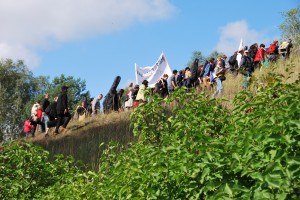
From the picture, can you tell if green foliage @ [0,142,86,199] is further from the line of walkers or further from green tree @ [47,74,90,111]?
green tree @ [47,74,90,111]

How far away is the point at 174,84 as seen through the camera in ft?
60.4

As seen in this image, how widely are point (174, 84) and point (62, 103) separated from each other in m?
4.05

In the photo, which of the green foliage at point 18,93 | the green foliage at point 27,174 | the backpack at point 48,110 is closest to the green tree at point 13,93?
the green foliage at point 18,93

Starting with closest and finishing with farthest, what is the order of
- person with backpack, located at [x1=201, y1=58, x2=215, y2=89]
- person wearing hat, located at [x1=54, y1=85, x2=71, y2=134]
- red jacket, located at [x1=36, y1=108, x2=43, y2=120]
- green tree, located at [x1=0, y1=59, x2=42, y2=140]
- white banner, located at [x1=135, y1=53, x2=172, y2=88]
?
person wearing hat, located at [x1=54, y1=85, x2=71, y2=134]
person with backpack, located at [x1=201, y1=58, x2=215, y2=89]
red jacket, located at [x1=36, y1=108, x2=43, y2=120]
white banner, located at [x1=135, y1=53, x2=172, y2=88]
green tree, located at [x1=0, y1=59, x2=42, y2=140]

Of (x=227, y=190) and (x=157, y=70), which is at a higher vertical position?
(x=157, y=70)

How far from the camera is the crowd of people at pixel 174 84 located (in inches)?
669

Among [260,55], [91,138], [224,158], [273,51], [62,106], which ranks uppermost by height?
[273,51]

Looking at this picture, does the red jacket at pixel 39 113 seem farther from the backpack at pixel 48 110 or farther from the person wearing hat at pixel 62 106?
the person wearing hat at pixel 62 106

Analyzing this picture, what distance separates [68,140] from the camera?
16.5m

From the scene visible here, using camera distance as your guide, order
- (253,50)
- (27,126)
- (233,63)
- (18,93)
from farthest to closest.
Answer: (18,93), (27,126), (253,50), (233,63)

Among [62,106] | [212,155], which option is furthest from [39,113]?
[212,155]

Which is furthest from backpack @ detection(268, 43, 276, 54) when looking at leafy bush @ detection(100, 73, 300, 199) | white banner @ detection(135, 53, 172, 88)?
leafy bush @ detection(100, 73, 300, 199)

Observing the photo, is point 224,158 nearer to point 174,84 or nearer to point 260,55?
point 174,84

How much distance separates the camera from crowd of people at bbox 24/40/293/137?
17.0 metres
